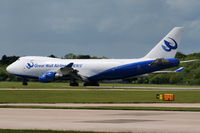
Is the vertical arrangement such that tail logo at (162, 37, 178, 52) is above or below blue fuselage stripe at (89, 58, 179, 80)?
above

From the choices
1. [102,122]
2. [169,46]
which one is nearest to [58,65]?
[169,46]

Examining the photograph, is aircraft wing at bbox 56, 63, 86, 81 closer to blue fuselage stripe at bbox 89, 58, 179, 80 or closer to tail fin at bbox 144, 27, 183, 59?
blue fuselage stripe at bbox 89, 58, 179, 80

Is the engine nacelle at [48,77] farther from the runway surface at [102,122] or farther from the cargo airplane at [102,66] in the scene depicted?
the runway surface at [102,122]

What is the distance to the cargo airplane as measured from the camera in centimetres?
9090

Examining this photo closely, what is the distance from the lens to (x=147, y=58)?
305 feet

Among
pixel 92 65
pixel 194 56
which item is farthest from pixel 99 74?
pixel 194 56

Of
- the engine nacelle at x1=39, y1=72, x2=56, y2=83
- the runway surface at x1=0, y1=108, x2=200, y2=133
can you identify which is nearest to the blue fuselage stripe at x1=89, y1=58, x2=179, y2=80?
the engine nacelle at x1=39, y1=72, x2=56, y2=83

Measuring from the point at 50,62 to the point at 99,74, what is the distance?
9.88 meters

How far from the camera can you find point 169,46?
92.1m

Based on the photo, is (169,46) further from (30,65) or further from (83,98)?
(83,98)

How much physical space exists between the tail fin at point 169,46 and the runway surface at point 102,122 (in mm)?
57595

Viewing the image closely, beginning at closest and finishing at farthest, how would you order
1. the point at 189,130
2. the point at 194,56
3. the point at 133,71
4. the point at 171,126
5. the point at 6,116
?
the point at 189,130, the point at 171,126, the point at 6,116, the point at 133,71, the point at 194,56

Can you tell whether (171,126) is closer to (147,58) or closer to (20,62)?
(147,58)

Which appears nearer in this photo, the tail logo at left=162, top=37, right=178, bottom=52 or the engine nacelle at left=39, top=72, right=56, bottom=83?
the tail logo at left=162, top=37, right=178, bottom=52
